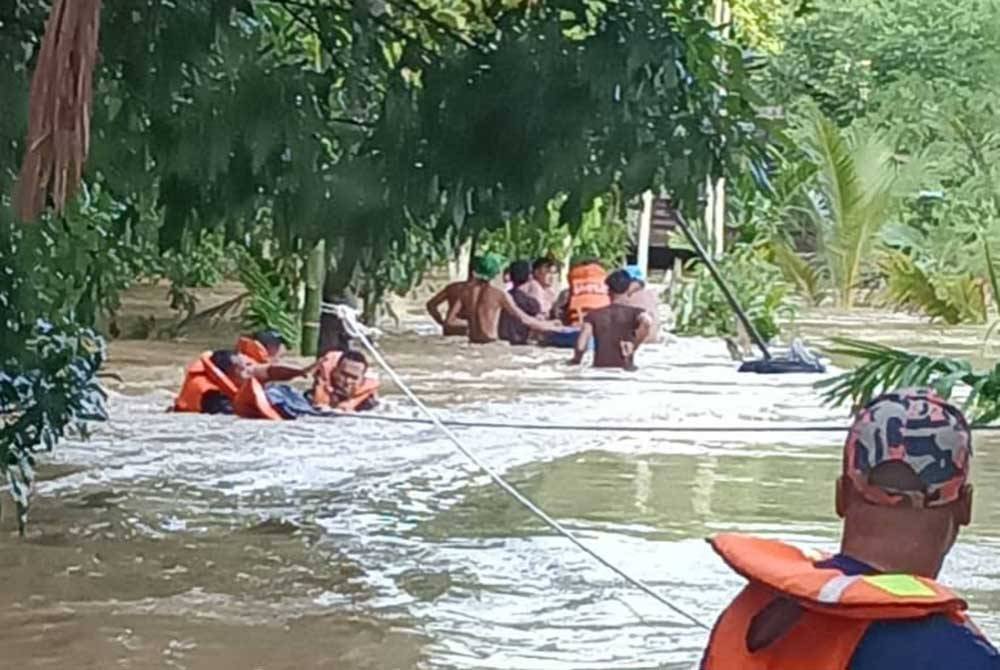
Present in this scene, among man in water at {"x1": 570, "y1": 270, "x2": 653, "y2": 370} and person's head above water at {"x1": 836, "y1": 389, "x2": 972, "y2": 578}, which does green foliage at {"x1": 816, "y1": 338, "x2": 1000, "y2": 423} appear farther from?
man in water at {"x1": 570, "y1": 270, "x2": 653, "y2": 370}

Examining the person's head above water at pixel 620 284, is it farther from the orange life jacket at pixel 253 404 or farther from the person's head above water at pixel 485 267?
the orange life jacket at pixel 253 404

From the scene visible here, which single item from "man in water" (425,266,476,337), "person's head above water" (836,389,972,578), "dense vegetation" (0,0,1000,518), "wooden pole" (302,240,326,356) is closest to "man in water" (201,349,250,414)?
"wooden pole" (302,240,326,356)

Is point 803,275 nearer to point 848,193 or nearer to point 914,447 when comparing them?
point 848,193

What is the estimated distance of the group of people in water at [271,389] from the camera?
11195mm

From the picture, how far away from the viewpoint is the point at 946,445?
2148mm

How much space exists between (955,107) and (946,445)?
2145cm

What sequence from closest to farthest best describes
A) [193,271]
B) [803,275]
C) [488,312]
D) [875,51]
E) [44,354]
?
1. [44,354]
2. [193,271]
3. [488,312]
4. [803,275]
5. [875,51]

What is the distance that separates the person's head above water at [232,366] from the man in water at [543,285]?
19.7ft

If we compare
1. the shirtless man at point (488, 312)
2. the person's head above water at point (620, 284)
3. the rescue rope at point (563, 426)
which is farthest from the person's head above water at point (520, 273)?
the rescue rope at point (563, 426)

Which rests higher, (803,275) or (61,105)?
(61,105)

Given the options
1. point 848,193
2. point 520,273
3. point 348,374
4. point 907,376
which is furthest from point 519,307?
point 907,376

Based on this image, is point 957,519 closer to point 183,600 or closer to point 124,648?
point 124,648

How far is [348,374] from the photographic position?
11406 millimetres

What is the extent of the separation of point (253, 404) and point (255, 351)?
2.78 ft
